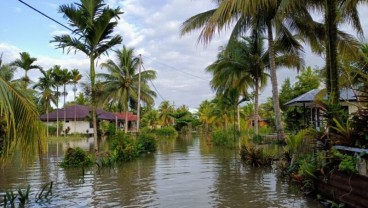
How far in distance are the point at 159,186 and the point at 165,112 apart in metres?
52.9

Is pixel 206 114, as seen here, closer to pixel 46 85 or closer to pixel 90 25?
pixel 46 85

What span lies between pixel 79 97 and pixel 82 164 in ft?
159

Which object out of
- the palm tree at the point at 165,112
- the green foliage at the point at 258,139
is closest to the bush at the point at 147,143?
the green foliage at the point at 258,139

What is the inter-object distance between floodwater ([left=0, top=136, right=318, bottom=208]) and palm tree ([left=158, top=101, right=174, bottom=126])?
157ft

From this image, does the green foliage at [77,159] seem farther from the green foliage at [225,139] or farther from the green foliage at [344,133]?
the green foliage at [225,139]

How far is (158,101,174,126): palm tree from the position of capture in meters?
64.2

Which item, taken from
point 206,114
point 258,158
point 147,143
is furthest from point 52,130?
point 258,158

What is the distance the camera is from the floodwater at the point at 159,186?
895 centimetres

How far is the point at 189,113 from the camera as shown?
6606 centimetres

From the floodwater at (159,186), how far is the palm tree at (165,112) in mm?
47733

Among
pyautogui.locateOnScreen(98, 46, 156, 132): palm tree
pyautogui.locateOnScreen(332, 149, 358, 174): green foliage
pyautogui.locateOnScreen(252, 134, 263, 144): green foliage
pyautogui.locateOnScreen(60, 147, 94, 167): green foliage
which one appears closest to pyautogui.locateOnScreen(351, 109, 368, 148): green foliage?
pyautogui.locateOnScreen(332, 149, 358, 174): green foliage

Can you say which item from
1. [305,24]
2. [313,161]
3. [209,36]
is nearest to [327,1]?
[209,36]

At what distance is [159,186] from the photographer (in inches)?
443

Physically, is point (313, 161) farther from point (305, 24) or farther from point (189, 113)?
point (189, 113)
